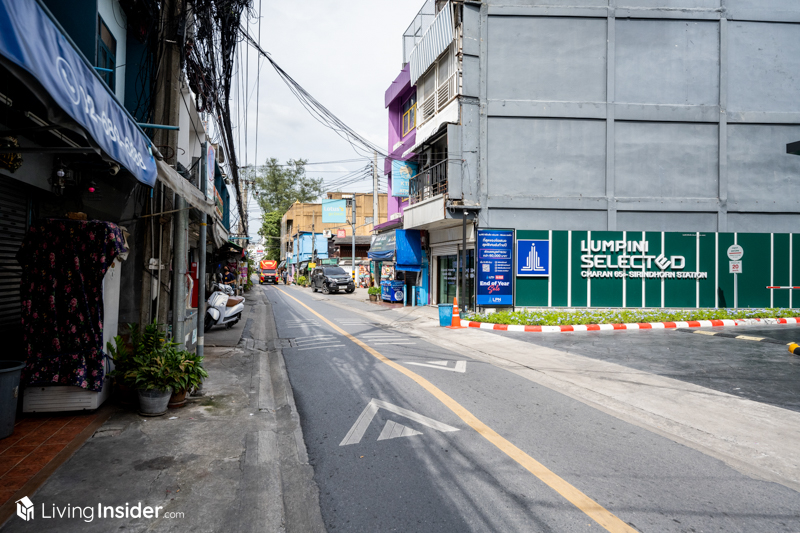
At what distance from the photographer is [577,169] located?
17.3 metres

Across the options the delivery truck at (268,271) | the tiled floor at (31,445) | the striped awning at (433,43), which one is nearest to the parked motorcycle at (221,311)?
the tiled floor at (31,445)

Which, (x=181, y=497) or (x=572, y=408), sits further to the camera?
(x=572, y=408)

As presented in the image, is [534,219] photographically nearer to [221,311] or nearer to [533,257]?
[533,257]

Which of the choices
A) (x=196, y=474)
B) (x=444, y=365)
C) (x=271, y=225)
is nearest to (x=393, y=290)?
(x=444, y=365)

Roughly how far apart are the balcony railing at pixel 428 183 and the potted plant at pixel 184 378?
44.8ft

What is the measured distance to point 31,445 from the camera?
4.45 meters

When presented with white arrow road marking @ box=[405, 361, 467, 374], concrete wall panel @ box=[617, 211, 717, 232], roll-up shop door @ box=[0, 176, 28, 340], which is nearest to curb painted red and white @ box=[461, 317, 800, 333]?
concrete wall panel @ box=[617, 211, 717, 232]

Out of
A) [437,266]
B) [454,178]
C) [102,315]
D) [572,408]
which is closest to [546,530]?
[572,408]

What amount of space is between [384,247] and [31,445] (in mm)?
20899

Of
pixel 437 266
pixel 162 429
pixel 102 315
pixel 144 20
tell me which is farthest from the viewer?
pixel 437 266

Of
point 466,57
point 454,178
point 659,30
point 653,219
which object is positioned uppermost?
point 659,30

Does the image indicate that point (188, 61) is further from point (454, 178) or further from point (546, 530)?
point (454, 178)

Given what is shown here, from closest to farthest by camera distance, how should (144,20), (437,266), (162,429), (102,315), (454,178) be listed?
(162,429) → (102,315) → (144,20) → (454,178) → (437,266)

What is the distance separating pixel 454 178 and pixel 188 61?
34.9ft
